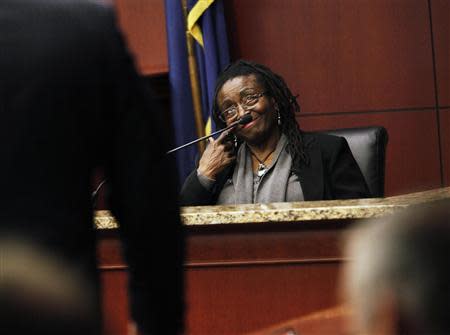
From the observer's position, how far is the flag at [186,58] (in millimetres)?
3807

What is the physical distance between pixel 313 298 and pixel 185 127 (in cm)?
196

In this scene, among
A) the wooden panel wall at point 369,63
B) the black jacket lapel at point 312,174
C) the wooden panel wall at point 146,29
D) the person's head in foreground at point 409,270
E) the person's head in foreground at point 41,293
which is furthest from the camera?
the wooden panel wall at point 146,29

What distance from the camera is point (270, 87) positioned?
306 cm

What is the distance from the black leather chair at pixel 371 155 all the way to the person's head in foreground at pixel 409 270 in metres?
2.27

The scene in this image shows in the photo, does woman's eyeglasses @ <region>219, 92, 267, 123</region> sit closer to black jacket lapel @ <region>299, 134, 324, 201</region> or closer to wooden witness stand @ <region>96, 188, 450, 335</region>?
black jacket lapel @ <region>299, 134, 324, 201</region>

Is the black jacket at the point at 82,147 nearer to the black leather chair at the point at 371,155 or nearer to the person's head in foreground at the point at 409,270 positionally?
the person's head in foreground at the point at 409,270

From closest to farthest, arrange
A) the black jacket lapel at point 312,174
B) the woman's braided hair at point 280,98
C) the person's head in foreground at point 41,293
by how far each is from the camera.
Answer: the person's head in foreground at point 41,293 → the black jacket lapel at point 312,174 → the woman's braided hair at point 280,98

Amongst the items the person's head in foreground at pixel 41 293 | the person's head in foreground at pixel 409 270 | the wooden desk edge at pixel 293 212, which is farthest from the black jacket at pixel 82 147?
the wooden desk edge at pixel 293 212

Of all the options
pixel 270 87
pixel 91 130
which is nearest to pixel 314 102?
pixel 270 87

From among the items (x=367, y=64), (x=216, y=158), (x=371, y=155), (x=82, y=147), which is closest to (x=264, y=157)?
(x=216, y=158)

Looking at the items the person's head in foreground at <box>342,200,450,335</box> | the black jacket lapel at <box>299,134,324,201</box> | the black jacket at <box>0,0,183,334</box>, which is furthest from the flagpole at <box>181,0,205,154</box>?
the person's head in foreground at <box>342,200,450,335</box>

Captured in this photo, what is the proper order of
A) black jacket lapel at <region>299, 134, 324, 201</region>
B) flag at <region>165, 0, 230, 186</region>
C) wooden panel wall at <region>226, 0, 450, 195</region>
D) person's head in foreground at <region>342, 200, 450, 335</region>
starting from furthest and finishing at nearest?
wooden panel wall at <region>226, 0, 450, 195</region> < flag at <region>165, 0, 230, 186</region> < black jacket lapel at <region>299, 134, 324, 201</region> < person's head in foreground at <region>342, 200, 450, 335</region>

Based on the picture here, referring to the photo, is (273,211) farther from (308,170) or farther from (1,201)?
(1,201)

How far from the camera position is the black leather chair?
288 centimetres
